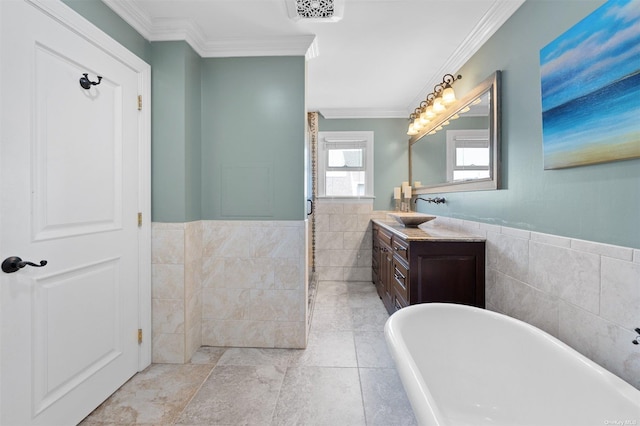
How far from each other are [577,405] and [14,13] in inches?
110

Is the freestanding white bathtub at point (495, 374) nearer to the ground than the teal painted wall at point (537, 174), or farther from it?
nearer to the ground

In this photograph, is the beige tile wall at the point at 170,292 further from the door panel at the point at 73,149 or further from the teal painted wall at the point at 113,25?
the teal painted wall at the point at 113,25

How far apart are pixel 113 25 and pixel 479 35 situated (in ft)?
8.25

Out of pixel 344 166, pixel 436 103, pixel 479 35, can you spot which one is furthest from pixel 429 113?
pixel 344 166

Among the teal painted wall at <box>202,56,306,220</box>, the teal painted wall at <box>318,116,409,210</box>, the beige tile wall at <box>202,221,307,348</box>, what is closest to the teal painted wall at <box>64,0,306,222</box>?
the teal painted wall at <box>202,56,306,220</box>

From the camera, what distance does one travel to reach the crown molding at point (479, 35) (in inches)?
68.3

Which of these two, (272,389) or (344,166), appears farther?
(344,166)

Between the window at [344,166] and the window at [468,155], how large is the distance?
4.67ft

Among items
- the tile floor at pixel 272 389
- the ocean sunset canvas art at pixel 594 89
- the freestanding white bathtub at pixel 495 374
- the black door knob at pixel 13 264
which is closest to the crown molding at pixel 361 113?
the ocean sunset canvas art at pixel 594 89

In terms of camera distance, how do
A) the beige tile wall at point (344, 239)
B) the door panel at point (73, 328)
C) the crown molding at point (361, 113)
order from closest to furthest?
the door panel at point (73, 328) → the crown molding at point (361, 113) → the beige tile wall at point (344, 239)

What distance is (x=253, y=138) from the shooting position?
223cm

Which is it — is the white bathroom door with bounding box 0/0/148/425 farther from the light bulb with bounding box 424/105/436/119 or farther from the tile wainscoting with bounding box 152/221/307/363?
the light bulb with bounding box 424/105/436/119

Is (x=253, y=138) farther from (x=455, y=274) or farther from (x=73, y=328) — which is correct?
(x=455, y=274)

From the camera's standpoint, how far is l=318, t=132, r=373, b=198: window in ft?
13.1
